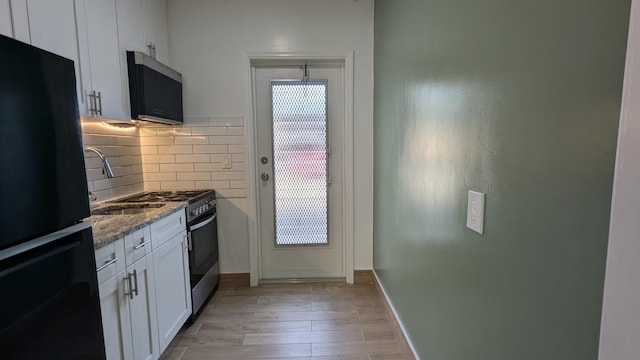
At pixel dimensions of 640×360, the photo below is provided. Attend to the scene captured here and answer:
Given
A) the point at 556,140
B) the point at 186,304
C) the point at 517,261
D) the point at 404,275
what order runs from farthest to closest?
the point at 186,304 → the point at 404,275 → the point at 517,261 → the point at 556,140

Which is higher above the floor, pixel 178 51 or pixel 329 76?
pixel 178 51

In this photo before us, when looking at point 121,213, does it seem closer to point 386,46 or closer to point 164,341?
point 164,341

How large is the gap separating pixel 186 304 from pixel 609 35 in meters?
2.36

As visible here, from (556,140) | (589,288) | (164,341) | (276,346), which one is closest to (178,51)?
(164,341)

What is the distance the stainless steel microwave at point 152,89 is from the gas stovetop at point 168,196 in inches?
22.4

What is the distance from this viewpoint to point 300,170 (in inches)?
111

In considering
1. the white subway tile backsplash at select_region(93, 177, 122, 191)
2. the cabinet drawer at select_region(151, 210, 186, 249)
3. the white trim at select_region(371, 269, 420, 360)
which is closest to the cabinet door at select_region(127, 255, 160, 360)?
the cabinet drawer at select_region(151, 210, 186, 249)

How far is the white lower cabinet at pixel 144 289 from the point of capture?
1.31m

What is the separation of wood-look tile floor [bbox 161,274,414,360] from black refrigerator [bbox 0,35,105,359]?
104 cm

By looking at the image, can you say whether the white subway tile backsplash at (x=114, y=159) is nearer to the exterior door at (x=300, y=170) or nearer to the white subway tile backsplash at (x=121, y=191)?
the white subway tile backsplash at (x=121, y=191)

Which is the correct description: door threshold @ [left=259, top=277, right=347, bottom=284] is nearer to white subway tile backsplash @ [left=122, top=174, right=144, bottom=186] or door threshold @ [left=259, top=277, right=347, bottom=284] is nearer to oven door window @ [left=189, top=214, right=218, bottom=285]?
oven door window @ [left=189, top=214, right=218, bottom=285]

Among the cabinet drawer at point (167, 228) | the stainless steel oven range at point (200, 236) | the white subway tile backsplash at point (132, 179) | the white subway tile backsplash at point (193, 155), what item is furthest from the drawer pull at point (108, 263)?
the white subway tile backsplash at point (193, 155)

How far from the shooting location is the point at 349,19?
260 cm

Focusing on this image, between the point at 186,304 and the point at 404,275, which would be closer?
the point at 404,275
